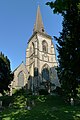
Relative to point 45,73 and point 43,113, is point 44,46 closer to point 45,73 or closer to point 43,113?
point 45,73

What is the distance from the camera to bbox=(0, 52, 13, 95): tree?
36844 mm

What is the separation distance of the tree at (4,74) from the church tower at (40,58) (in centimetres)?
2246

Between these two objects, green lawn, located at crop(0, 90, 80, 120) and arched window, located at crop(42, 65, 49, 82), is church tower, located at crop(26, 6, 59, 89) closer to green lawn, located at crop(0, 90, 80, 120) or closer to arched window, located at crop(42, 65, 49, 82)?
arched window, located at crop(42, 65, 49, 82)

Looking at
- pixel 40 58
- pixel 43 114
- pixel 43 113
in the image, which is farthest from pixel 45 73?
pixel 43 114

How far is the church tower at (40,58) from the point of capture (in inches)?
2514

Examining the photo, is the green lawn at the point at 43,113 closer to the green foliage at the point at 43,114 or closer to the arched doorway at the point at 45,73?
the green foliage at the point at 43,114

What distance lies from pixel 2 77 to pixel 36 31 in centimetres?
3656

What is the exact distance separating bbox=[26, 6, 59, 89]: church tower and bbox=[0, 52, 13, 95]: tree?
22465mm

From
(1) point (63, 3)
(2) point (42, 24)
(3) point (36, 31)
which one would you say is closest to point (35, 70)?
(3) point (36, 31)

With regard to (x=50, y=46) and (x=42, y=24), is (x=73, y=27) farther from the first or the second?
(x=42, y=24)

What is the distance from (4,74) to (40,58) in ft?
98.8

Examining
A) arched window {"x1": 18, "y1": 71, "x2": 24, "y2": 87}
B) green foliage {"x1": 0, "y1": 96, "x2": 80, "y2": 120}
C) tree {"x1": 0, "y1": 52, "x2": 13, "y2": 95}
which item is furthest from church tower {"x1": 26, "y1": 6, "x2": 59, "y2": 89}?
green foliage {"x1": 0, "y1": 96, "x2": 80, "y2": 120}

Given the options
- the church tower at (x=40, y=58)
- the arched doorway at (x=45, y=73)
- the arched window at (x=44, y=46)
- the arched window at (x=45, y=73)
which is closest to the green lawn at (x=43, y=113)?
the church tower at (x=40, y=58)

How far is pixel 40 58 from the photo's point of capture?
67.4 m
